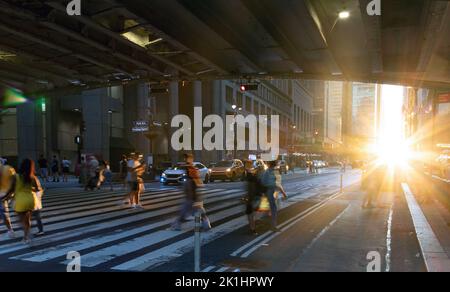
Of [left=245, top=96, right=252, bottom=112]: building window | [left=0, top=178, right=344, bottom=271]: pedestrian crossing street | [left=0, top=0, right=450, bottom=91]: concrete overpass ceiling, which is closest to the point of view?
[left=0, top=178, right=344, bottom=271]: pedestrian crossing street

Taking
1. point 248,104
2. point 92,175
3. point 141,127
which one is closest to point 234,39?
point 92,175

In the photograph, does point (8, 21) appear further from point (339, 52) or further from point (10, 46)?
point (339, 52)

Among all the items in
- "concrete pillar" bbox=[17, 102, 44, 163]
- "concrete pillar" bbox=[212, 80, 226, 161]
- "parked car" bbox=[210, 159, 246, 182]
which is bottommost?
"parked car" bbox=[210, 159, 246, 182]

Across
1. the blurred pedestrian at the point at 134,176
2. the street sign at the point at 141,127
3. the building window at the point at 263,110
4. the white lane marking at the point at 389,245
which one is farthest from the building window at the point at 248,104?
the white lane marking at the point at 389,245

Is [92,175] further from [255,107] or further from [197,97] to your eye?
[255,107]

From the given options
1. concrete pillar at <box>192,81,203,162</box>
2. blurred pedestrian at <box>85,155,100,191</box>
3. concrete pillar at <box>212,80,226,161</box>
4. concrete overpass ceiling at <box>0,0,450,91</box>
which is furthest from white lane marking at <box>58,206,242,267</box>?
concrete pillar at <box>212,80,226,161</box>

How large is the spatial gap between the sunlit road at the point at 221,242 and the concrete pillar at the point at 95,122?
20.9 meters

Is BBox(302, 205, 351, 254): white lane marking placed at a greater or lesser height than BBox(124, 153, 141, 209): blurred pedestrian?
lesser

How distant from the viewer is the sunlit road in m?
6.73

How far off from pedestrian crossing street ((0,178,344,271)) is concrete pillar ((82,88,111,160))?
19.4 metres

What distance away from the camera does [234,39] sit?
44.3 ft

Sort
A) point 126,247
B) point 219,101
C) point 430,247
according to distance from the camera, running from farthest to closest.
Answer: point 219,101 < point 430,247 < point 126,247

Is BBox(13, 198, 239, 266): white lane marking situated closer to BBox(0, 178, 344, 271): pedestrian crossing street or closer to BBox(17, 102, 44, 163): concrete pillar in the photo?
BBox(0, 178, 344, 271): pedestrian crossing street

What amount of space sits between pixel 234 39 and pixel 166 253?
8.40m
